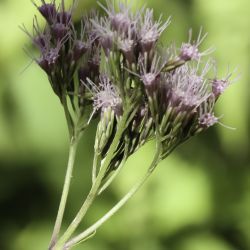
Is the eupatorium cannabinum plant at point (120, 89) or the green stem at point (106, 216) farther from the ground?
the eupatorium cannabinum plant at point (120, 89)

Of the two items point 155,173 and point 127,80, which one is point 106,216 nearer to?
point 127,80

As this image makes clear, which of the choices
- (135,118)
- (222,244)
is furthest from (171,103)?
(222,244)

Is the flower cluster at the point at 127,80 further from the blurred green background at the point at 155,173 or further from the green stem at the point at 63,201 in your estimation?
the blurred green background at the point at 155,173

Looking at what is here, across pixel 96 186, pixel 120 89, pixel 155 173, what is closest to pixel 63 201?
pixel 96 186

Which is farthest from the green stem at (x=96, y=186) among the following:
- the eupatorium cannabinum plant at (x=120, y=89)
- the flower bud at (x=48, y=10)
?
the flower bud at (x=48, y=10)

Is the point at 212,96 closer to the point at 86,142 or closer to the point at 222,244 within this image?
the point at 86,142

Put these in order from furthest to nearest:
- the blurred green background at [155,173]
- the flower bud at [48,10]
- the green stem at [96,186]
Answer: the blurred green background at [155,173], the flower bud at [48,10], the green stem at [96,186]
